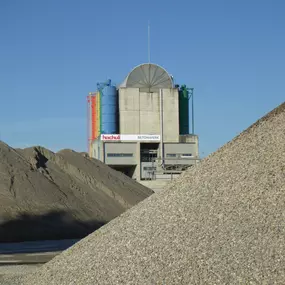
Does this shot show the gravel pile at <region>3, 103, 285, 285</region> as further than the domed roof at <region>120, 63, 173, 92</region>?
No

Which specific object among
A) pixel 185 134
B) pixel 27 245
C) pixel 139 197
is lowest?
pixel 27 245

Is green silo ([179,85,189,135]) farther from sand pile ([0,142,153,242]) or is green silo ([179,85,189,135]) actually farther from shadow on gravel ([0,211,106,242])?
shadow on gravel ([0,211,106,242])

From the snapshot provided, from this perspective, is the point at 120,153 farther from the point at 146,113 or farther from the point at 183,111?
the point at 183,111

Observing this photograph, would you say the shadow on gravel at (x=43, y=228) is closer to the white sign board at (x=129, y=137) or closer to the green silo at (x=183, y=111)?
the white sign board at (x=129, y=137)

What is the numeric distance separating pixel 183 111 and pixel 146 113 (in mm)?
6582

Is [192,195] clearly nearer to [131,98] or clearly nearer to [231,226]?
[231,226]

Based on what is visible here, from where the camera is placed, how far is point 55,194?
113 ft

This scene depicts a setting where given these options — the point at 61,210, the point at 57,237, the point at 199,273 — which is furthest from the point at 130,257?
the point at 61,210

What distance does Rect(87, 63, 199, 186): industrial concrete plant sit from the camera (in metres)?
75.6

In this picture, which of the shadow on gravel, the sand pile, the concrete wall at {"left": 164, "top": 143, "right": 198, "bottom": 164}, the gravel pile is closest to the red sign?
the concrete wall at {"left": 164, "top": 143, "right": 198, "bottom": 164}

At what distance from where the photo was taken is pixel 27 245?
89.5ft

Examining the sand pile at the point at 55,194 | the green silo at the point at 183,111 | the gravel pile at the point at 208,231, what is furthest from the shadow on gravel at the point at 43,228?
the green silo at the point at 183,111

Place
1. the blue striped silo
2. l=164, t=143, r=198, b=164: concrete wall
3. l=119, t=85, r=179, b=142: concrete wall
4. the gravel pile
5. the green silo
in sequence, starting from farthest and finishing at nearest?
the green silo, l=119, t=85, r=179, b=142: concrete wall, the blue striped silo, l=164, t=143, r=198, b=164: concrete wall, the gravel pile

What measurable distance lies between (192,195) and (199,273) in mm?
2542
